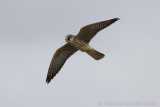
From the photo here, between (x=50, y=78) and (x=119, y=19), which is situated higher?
(x=119, y=19)

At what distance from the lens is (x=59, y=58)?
2306 centimetres

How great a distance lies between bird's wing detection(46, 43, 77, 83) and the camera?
74.5 feet

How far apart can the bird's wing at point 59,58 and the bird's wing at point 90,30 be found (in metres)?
1.23

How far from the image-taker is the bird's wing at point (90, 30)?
2103 cm

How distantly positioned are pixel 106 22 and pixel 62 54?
3139 millimetres

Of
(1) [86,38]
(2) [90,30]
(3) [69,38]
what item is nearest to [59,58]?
(3) [69,38]

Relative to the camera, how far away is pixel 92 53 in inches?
848

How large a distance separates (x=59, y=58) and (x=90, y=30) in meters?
2.53

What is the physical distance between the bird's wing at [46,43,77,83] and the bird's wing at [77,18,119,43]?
1.23 meters

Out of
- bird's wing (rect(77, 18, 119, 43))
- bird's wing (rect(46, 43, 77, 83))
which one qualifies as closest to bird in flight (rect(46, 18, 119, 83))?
bird's wing (rect(77, 18, 119, 43))

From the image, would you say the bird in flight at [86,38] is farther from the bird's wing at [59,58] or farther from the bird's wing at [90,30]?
the bird's wing at [59,58]

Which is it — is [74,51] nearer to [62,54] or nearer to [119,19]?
[62,54]

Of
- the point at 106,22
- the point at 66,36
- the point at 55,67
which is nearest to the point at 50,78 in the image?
the point at 55,67

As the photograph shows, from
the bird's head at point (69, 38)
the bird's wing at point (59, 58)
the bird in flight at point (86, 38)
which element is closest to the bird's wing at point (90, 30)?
the bird in flight at point (86, 38)
